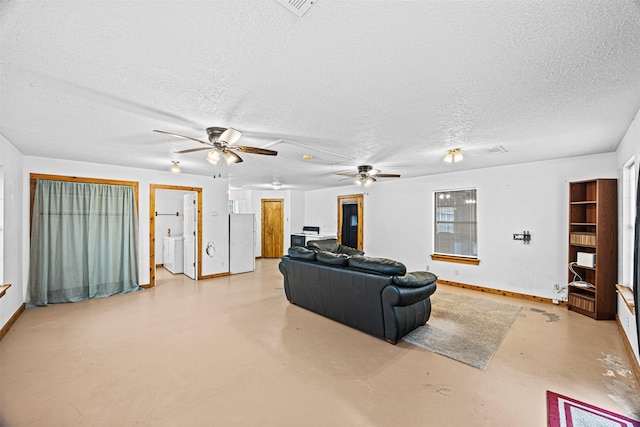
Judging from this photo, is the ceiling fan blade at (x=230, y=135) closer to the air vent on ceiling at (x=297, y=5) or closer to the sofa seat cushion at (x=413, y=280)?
the air vent on ceiling at (x=297, y=5)

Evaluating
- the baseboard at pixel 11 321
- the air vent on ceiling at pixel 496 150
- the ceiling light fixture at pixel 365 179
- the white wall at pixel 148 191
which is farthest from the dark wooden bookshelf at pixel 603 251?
the baseboard at pixel 11 321

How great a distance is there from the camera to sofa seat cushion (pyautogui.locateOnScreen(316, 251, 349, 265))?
3.74 m

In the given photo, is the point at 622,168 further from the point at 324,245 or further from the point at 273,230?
the point at 273,230

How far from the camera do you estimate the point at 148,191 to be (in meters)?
5.68

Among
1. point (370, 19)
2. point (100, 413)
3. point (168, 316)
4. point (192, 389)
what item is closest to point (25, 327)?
point (168, 316)

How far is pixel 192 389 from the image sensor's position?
2.36 meters

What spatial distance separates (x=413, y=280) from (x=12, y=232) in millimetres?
5189

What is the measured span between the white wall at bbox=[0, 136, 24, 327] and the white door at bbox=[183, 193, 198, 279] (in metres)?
2.72

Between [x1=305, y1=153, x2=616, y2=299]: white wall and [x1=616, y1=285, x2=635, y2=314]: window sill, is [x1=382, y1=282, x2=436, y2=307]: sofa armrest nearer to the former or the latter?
[x1=616, y1=285, x2=635, y2=314]: window sill

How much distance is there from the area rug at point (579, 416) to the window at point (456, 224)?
3.79 meters

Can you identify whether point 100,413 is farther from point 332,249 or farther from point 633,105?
point 633,105

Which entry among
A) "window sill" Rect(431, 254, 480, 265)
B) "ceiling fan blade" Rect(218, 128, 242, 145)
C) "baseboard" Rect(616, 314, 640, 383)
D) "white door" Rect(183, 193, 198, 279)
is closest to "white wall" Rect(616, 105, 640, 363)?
"baseboard" Rect(616, 314, 640, 383)

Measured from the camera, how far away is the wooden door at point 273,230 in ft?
32.2

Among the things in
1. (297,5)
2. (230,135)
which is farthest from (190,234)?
(297,5)
